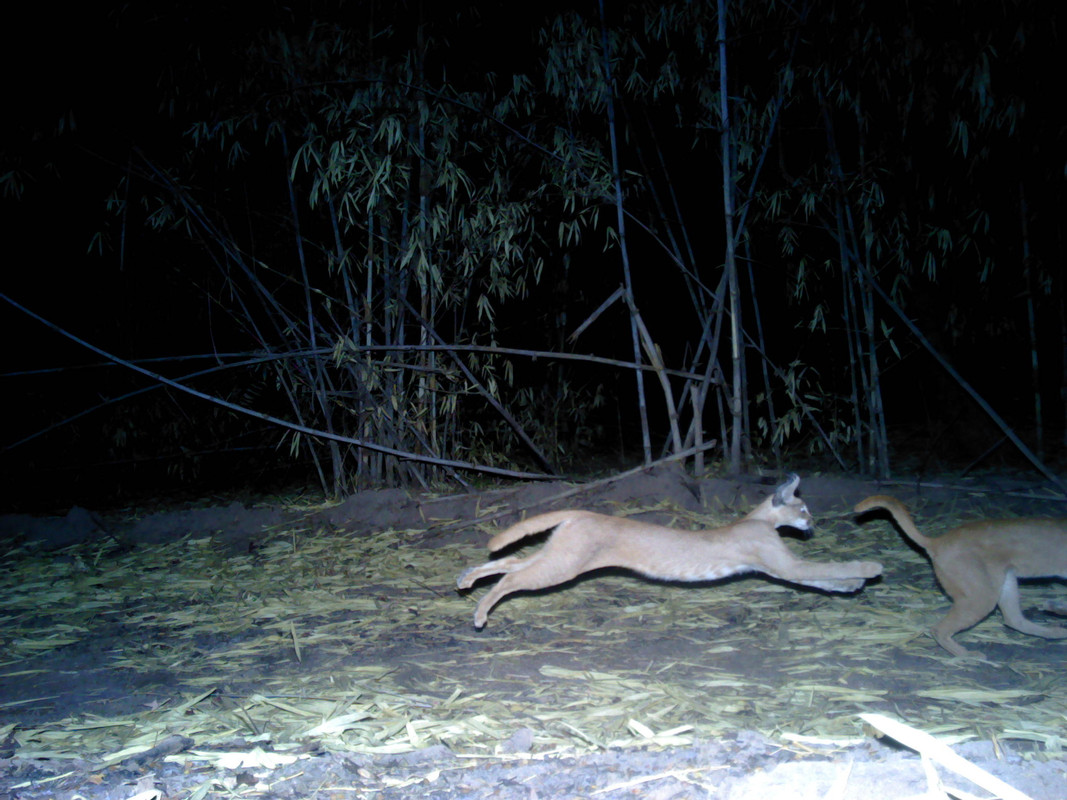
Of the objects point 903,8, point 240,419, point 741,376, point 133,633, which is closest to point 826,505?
point 741,376

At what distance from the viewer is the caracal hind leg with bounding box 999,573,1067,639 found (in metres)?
3.17

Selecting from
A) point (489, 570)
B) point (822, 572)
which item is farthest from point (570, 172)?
point (822, 572)

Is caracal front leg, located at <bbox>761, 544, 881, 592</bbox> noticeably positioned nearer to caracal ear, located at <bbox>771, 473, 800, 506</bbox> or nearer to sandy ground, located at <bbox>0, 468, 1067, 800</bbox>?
caracal ear, located at <bbox>771, 473, 800, 506</bbox>

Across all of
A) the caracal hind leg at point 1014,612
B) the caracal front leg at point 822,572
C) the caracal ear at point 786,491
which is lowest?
the caracal hind leg at point 1014,612

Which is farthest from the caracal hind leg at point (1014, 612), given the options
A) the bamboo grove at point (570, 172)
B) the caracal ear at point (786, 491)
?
the bamboo grove at point (570, 172)

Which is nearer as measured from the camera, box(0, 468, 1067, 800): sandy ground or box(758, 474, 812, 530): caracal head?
box(0, 468, 1067, 800): sandy ground

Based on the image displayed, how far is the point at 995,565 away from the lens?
3.17 m

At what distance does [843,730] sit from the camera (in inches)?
97.0

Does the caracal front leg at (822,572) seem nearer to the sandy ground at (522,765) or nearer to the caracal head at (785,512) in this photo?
the caracal head at (785,512)

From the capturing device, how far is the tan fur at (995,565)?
10.3 feet

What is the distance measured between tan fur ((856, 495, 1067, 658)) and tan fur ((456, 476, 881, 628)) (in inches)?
19.3

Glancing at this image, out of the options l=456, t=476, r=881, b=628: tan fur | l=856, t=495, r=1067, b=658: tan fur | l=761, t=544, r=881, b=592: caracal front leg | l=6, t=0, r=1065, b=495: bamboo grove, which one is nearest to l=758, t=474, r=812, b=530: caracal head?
l=456, t=476, r=881, b=628: tan fur

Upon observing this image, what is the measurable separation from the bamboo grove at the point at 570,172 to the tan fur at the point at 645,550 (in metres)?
1.63

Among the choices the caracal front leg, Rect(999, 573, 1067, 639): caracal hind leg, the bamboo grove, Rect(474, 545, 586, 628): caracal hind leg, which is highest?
the bamboo grove
